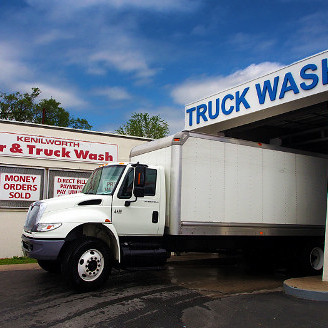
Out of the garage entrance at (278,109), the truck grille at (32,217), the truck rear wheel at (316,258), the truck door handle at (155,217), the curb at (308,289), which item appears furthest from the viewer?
the truck rear wheel at (316,258)

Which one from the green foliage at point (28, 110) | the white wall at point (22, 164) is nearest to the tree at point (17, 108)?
the green foliage at point (28, 110)

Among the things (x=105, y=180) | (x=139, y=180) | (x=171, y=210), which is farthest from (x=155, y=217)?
(x=105, y=180)

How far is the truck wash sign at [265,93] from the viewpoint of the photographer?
30.7 ft

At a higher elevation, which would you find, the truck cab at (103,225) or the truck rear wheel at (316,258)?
the truck cab at (103,225)

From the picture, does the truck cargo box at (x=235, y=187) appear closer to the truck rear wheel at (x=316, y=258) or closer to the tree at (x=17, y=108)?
the truck rear wheel at (x=316, y=258)

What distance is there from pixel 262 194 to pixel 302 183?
1.61 meters

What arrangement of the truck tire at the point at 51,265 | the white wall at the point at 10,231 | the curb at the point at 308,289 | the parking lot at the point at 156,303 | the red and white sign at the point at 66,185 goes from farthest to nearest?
1. the red and white sign at the point at 66,185
2. the white wall at the point at 10,231
3. the truck tire at the point at 51,265
4. the curb at the point at 308,289
5. the parking lot at the point at 156,303

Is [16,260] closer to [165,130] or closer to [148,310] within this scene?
[148,310]

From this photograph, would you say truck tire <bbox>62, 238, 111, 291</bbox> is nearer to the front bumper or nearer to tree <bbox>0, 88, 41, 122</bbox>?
the front bumper

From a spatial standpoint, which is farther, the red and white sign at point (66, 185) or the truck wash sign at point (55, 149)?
the red and white sign at point (66, 185)

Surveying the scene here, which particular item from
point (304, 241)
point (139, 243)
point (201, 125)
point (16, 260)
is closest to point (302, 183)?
point (304, 241)

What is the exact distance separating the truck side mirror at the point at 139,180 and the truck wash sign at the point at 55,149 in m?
6.58

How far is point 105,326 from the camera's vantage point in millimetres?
5367

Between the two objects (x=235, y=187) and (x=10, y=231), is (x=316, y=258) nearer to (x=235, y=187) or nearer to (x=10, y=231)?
(x=235, y=187)
